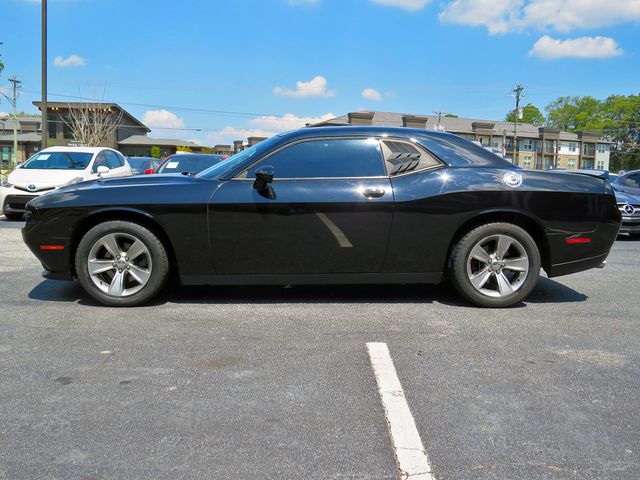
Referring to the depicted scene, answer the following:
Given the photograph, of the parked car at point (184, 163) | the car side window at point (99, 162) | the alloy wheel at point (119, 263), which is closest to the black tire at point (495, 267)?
the alloy wheel at point (119, 263)

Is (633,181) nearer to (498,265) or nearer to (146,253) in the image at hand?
(498,265)

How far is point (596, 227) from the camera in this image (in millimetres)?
4727

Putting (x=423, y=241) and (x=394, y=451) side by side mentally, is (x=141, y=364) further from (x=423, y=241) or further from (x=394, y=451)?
(x=423, y=241)

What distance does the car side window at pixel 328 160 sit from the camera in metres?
4.52

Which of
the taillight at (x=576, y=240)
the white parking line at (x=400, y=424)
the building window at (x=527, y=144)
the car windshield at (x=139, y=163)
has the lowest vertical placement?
the white parking line at (x=400, y=424)

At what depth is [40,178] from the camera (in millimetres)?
11297

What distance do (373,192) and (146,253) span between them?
1.96 meters

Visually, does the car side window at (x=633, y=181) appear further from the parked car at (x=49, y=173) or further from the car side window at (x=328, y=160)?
the parked car at (x=49, y=173)

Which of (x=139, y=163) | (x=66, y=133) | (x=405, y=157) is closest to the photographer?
(x=405, y=157)

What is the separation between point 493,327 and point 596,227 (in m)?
1.47

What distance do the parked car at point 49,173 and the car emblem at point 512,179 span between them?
26.5ft

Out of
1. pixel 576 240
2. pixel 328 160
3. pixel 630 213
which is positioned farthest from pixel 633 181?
pixel 328 160

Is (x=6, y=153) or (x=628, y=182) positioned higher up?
(x=6, y=153)

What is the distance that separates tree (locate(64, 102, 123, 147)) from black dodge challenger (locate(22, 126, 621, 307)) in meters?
43.7
